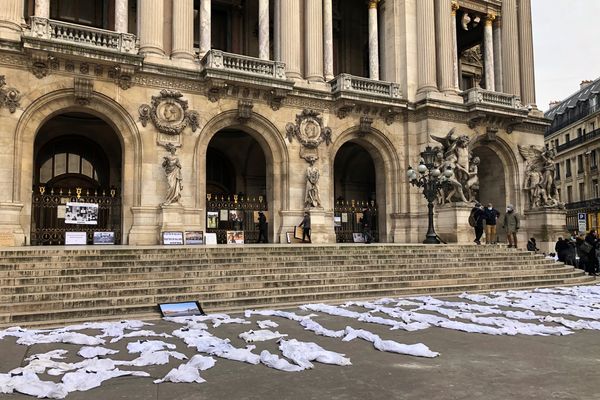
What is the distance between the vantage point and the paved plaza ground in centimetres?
516

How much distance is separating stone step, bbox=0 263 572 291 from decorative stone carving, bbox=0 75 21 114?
28.0 feet

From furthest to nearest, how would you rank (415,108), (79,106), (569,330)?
(415,108)
(79,106)
(569,330)

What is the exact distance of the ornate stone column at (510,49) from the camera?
28.4 metres

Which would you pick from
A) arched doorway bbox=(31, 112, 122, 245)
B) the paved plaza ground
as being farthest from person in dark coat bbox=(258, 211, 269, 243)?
the paved plaza ground

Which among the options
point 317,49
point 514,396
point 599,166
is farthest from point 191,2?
point 599,166

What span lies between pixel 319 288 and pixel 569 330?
582 centimetres

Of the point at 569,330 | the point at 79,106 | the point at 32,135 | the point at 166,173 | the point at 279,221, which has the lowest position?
the point at 569,330

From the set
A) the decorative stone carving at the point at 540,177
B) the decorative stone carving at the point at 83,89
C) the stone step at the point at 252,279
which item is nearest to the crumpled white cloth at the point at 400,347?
the stone step at the point at 252,279

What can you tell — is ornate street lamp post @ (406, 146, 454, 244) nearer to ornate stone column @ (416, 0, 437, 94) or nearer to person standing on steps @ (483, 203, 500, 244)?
person standing on steps @ (483, 203, 500, 244)

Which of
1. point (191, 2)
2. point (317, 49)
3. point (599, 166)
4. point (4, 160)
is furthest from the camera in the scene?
point (599, 166)

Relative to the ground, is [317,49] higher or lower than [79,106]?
higher

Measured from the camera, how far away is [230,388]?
17.6 feet

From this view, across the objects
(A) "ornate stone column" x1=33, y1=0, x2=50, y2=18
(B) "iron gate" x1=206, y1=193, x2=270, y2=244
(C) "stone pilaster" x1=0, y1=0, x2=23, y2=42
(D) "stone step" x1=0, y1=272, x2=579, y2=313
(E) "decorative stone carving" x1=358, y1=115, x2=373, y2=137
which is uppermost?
(A) "ornate stone column" x1=33, y1=0, x2=50, y2=18

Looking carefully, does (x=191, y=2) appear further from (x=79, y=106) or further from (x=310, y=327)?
(x=310, y=327)
